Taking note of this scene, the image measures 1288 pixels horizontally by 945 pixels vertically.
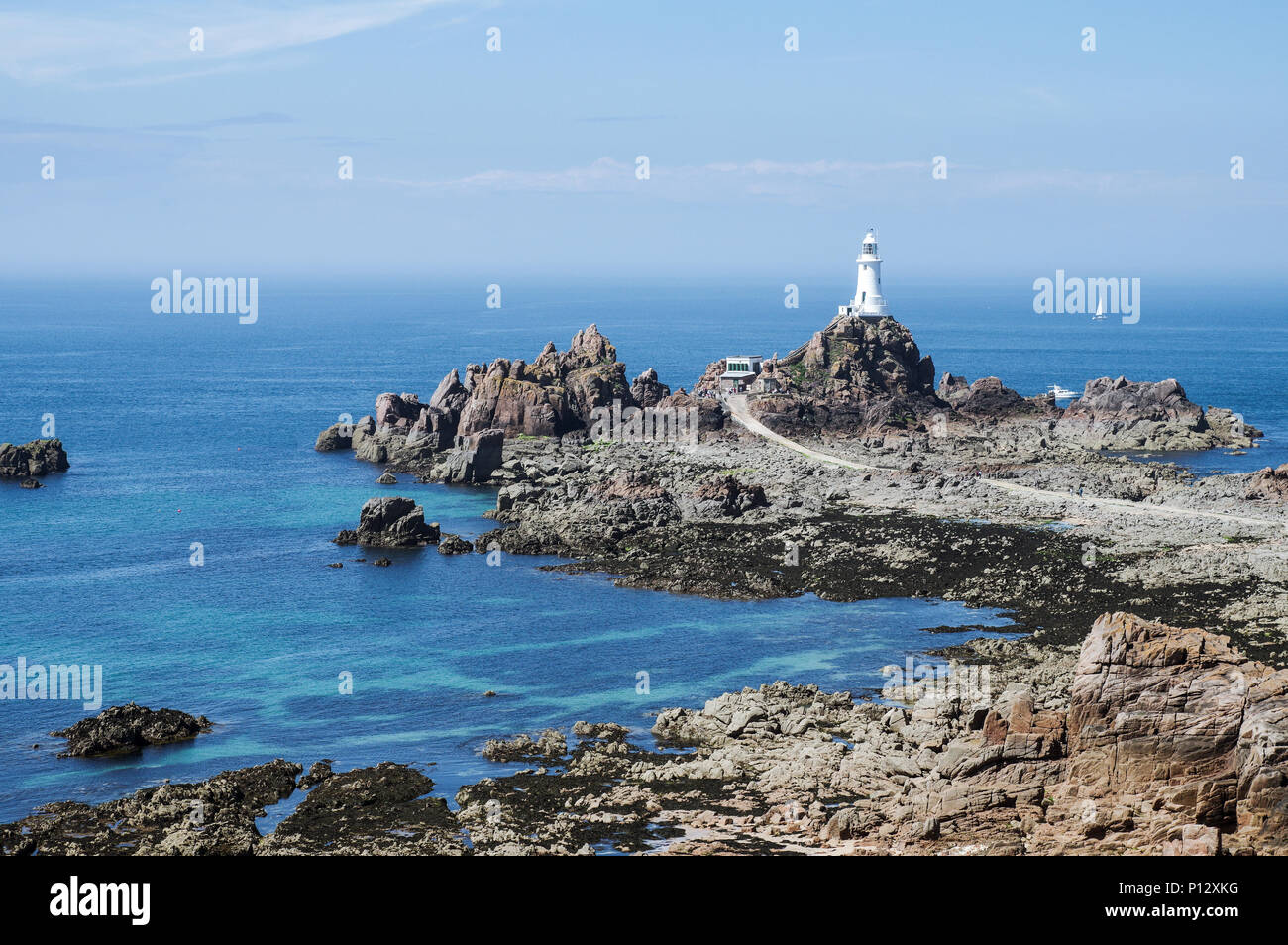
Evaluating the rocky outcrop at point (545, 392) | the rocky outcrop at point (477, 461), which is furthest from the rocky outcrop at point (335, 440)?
the rocky outcrop at point (477, 461)

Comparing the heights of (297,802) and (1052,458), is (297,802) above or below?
below

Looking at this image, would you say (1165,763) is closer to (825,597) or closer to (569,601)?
(825,597)

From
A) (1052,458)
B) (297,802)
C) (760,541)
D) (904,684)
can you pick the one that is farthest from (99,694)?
(1052,458)

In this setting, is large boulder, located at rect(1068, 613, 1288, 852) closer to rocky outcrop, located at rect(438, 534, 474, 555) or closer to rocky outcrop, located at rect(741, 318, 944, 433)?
rocky outcrop, located at rect(438, 534, 474, 555)

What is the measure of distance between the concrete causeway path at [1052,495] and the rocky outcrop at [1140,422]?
90.4 feet

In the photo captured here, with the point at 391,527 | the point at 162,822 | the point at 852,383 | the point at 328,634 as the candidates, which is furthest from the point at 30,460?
the point at 162,822

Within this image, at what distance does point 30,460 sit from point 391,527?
43.4m

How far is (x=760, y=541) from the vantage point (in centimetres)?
8388

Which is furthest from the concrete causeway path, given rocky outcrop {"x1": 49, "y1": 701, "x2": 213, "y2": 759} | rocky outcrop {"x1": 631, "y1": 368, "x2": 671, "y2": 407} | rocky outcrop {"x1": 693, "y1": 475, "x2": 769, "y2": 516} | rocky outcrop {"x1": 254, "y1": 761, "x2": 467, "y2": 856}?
rocky outcrop {"x1": 49, "y1": 701, "x2": 213, "y2": 759}

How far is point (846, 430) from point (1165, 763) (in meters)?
88.5

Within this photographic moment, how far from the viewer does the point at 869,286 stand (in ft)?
493

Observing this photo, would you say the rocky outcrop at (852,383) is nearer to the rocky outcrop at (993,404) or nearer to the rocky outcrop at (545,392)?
the rocky outcrop at (993,404)
